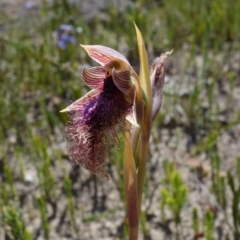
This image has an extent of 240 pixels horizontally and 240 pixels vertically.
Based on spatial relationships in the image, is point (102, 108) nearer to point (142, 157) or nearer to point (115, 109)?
point (115, 109)

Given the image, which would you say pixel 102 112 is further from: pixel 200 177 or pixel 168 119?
A: pixel 168 119

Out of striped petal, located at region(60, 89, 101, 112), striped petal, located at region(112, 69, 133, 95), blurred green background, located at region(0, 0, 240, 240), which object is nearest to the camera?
striped petal, located at region(112, 69, 133, 95)

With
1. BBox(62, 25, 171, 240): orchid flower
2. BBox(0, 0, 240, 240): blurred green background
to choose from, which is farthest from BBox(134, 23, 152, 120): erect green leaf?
BBox(0, 0, 240, 240): blurred green background

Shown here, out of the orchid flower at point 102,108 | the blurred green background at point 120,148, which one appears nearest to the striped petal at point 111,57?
the orchid flower at point 102,108

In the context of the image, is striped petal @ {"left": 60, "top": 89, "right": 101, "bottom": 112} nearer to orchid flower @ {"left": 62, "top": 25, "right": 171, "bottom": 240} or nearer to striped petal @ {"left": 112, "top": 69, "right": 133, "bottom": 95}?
orchid flower @ {"left": 62, "top": 25, "right": 171, "bottom": 240}

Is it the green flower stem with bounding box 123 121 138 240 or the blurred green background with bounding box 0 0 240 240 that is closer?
the green flower stem with bounding box 123 121 138 240

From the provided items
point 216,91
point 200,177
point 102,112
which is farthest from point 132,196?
point 216,91
